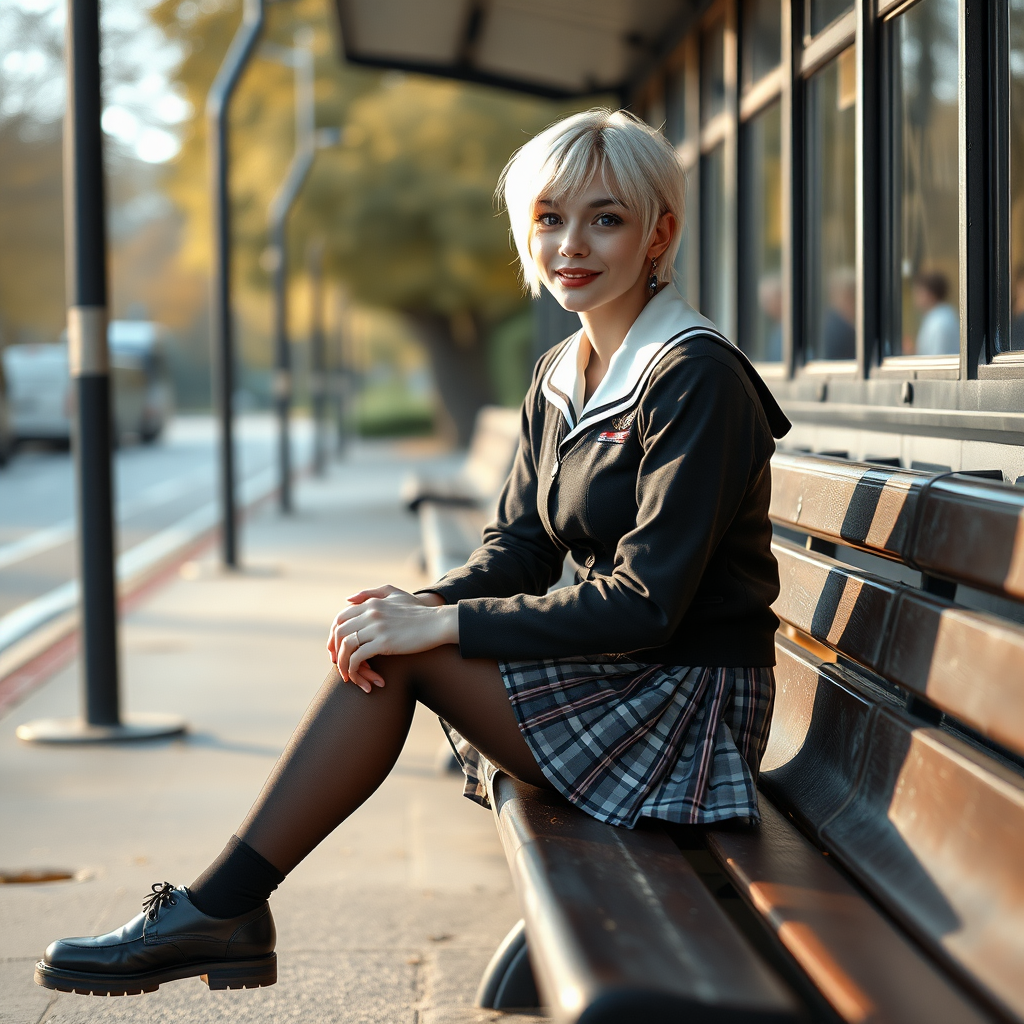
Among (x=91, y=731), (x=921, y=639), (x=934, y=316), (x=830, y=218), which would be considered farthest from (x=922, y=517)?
(x=91, y=731)

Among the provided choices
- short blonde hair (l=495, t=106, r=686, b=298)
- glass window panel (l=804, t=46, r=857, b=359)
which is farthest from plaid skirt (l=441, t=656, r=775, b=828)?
glass window panel (l=804, t=46, r=857, b=359)

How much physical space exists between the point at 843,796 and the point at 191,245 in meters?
24.6

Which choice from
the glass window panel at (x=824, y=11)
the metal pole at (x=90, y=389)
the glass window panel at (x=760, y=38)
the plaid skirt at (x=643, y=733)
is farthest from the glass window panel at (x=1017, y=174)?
the metal pole at (x=90, y=389)

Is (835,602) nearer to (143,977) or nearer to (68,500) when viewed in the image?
(143,977)

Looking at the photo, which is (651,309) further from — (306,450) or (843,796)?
(306,450)

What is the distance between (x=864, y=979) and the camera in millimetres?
1816

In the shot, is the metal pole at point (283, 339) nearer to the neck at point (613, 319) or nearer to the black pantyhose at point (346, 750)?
the neck at point (613, 319)

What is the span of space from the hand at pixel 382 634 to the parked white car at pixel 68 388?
1799 cm

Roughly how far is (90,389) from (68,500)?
A: 44.1ft

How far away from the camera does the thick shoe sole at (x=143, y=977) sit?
8.71 ft

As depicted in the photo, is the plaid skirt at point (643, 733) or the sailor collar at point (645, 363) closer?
the plaid skirt at point (643, 733)

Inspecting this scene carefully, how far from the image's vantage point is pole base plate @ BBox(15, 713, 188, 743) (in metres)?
5.49

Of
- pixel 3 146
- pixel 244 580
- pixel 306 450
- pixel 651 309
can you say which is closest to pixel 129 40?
pixel 3 146

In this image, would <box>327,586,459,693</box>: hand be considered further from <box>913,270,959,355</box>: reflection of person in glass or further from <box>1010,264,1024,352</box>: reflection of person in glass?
<box>913,270,959,355</box>: reflection of person in glass
